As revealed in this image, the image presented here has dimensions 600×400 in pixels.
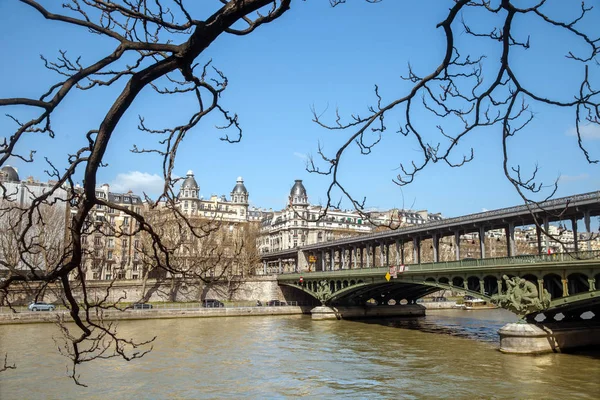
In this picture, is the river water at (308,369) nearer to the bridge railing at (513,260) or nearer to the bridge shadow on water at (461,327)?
the bridge shadow on water at (461,327)

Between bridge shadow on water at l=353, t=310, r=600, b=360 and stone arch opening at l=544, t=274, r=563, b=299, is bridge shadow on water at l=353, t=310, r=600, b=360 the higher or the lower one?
the lower one

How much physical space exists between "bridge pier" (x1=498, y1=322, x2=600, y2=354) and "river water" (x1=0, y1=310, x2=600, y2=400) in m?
0.88

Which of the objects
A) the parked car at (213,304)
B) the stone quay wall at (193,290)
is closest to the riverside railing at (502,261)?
the parked car at (213,304)

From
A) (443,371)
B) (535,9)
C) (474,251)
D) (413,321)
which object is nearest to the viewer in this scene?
(535,9)

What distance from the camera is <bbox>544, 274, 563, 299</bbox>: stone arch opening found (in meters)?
32.1

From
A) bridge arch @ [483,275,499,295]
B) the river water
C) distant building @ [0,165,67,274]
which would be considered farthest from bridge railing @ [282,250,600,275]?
distant building @ [0,165,67,274]

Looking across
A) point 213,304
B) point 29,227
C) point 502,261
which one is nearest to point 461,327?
point 502,261

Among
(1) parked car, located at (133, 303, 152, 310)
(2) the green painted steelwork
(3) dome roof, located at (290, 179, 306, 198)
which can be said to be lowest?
(1) parked car, located at (133, 303, 152, 310)

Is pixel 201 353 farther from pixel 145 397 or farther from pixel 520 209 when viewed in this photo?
pixel 520 209

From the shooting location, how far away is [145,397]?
69.4ft

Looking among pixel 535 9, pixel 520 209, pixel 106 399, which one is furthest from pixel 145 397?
pixel 520 209

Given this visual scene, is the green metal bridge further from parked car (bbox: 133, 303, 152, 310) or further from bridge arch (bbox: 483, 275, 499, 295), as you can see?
parked car (bbox: 133, 303, 152, 310)

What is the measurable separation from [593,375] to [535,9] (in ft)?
84.0

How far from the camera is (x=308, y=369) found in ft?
90.3
